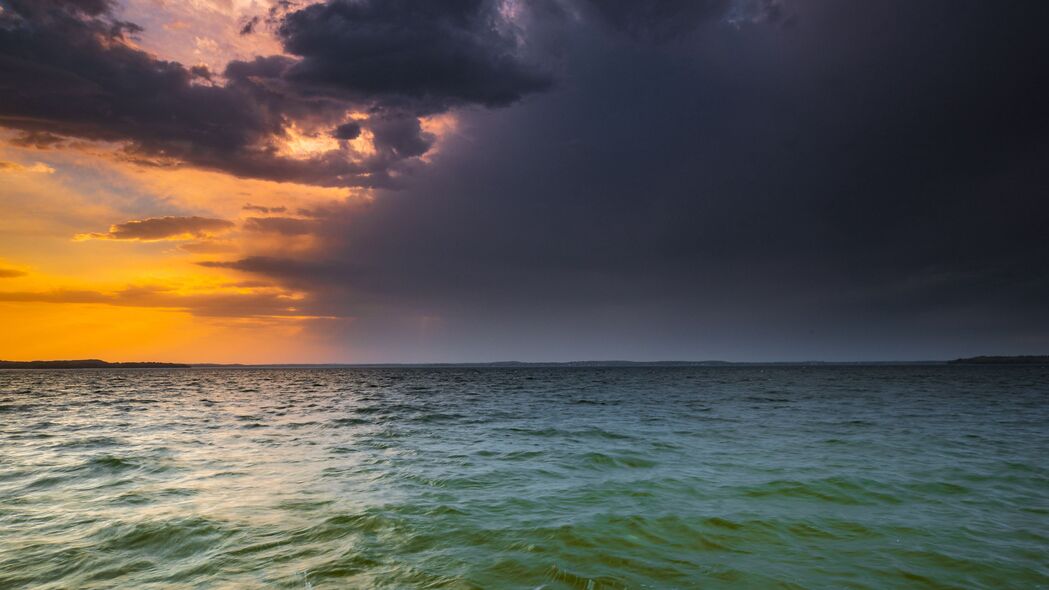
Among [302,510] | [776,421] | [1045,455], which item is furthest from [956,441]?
[302,510]

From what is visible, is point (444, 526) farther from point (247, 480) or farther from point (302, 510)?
point (247, 480)

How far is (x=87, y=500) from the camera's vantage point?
10398 mm

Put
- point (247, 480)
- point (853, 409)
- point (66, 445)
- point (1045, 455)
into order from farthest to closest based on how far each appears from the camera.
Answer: point (853, 409)
point (66, 445)
point (1045, 455)
point (247, 480)

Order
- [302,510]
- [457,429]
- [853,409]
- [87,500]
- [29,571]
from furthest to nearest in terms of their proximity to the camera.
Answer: [853,409] → [457,429] → [87,500] → [302,510] → [29,571]

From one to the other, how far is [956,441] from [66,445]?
30726 mm

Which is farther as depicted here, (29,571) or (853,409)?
(853,409)

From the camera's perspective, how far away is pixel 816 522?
907 cm

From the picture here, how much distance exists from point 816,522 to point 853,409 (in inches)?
1034

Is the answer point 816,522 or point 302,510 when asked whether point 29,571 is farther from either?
point 816,522

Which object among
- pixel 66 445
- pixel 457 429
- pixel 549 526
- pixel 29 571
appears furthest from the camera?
A: pixel 457 429

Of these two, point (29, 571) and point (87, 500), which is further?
point (87, 500)

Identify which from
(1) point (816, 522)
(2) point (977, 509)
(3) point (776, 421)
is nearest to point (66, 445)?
(1) point (816, 522)

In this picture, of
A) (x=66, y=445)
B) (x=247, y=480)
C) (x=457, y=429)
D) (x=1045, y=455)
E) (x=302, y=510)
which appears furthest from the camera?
(x=457, y=429)

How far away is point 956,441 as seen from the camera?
17938 mm
